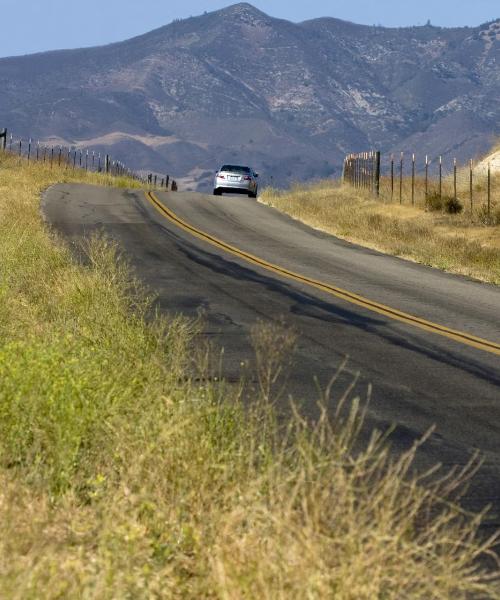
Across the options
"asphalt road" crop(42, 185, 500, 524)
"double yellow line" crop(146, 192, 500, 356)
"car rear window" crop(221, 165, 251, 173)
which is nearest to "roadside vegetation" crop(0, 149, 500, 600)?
"asphalt road" crop(42, 185, 500, 524)

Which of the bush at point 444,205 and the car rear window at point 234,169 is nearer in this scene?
the bush at point 444,205

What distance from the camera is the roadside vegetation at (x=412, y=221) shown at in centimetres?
2642

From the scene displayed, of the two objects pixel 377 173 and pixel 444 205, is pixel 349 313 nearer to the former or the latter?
pixel 444 205

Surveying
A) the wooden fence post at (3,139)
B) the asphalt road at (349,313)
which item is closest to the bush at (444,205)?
the asphalt road at (349,313)

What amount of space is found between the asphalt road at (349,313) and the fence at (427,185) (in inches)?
315

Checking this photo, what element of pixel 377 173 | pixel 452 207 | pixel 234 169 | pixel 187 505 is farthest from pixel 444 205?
pixel 187 505

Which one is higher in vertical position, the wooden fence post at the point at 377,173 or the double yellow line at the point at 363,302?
the wooden fence post at the point at 377,173

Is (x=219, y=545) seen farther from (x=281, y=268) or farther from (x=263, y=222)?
(x=263, y=222)

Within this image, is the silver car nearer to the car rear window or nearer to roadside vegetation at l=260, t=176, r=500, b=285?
the car rear window

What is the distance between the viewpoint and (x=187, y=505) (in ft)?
18.9

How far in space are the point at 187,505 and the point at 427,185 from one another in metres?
39.7

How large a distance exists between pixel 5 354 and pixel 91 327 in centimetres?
360

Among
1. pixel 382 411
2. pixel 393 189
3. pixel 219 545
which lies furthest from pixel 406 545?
pixel 393 189

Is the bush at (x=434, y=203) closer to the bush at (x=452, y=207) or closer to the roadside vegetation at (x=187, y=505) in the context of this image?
the bush at (x=452, y=207)
